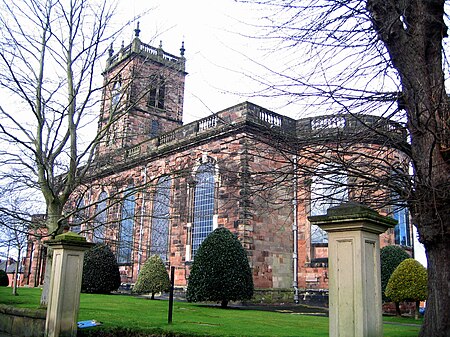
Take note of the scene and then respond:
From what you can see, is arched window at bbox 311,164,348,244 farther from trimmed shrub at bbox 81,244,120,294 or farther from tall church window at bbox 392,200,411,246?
trimmed shrub at bbox 81,244,120,294

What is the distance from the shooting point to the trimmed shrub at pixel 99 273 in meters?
22.3

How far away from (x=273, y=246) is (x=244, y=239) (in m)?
1.86

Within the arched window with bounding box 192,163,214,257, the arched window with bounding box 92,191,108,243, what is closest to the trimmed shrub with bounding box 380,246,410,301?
the arched window with bounding box 192,163,214,257

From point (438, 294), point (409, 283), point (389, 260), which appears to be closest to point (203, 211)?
point (389, 260)

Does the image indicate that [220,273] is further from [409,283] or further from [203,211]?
[203,211]

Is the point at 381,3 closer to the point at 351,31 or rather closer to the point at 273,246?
the point at 351,31

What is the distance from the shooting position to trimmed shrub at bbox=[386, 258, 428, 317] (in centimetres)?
1445

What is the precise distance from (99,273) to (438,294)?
19072 millimetres

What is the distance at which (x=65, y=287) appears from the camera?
8.12 m

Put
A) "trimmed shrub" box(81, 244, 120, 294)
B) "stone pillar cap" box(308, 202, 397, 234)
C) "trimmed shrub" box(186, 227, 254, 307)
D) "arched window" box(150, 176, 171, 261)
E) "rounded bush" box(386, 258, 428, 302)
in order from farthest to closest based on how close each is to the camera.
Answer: "arched window" box(150, 176, 171, 261)
"trimmed shrub" box(81, 244, 120, 294)
"trimmed shrub" box(186, 227, 254, 307)
"rounded bush" box(386, 258, 428, 302)
"stone pillar cap" box(308, 202, 397, 234)

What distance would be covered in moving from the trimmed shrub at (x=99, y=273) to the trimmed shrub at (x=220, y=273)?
8.00 meters

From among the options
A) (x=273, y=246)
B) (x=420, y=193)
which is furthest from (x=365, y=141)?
(x=273, y=246)

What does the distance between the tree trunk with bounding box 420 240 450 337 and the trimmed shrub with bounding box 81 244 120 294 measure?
18.5 m

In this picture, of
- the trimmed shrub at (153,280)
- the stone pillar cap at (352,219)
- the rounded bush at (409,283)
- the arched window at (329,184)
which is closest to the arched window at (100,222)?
the trimmed shrub at (153,280)
